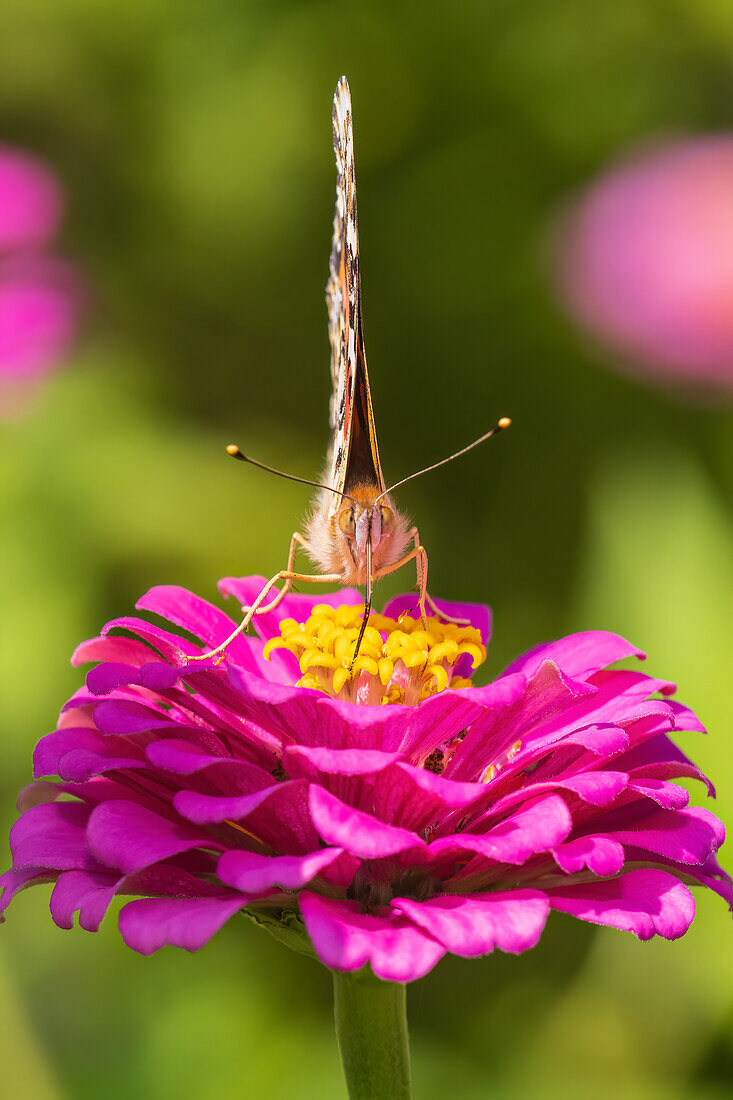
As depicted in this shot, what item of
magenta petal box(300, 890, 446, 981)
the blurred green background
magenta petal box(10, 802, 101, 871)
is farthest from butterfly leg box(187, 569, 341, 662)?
the blurred green background

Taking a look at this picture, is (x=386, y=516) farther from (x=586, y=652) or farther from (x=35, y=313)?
(x=35, y=313)

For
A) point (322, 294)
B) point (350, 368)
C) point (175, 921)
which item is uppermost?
point (322, 294)

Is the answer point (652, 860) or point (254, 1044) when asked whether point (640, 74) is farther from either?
point (254, 1044)

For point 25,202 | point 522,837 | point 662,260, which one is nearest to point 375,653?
point 522,837

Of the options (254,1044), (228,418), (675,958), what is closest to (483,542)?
(228,418)

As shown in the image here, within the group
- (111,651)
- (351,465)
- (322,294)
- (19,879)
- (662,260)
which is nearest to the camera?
(19,879)

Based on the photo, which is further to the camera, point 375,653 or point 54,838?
point 375,653

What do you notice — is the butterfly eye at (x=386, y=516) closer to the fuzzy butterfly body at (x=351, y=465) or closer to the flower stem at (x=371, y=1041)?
the fuzzy butterfly body at (x=351, y=465)
